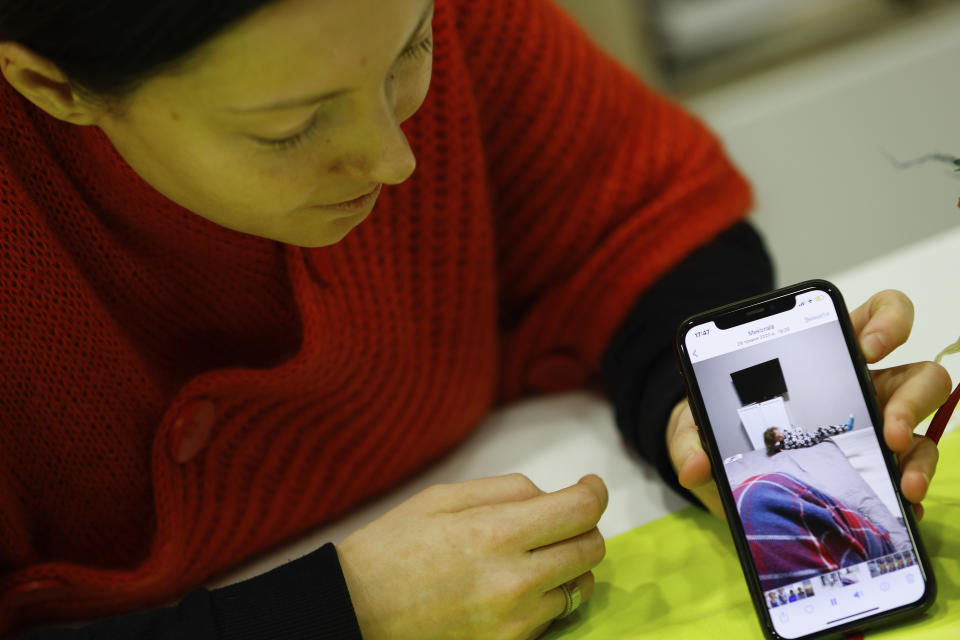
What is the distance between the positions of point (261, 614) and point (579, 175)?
341 mm

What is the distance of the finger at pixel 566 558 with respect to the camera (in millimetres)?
446

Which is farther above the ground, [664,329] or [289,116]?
[289,116]

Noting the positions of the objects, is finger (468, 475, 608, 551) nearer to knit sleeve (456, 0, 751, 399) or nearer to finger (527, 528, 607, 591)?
finger (527, 528, 607, 591)

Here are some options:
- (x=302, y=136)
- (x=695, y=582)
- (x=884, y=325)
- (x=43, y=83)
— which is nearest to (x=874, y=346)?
(x=884, y=325)

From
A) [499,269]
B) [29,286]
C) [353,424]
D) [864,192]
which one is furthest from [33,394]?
[864,192]

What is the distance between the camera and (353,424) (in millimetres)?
609

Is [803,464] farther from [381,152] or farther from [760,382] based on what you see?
[381,152]

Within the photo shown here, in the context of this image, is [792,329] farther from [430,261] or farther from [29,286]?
[29,286]

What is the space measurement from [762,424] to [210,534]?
0.33 m

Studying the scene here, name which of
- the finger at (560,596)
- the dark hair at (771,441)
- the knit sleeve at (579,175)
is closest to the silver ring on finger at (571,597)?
the finger at (560,596)

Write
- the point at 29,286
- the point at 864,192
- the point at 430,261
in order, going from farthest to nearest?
1. the point at 864,192
2. the point at 430,261
3. the point at 29,286

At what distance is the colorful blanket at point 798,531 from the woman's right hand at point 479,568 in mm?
81

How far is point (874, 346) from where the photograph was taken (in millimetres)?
413

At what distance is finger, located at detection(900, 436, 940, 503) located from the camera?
390 millimetres
